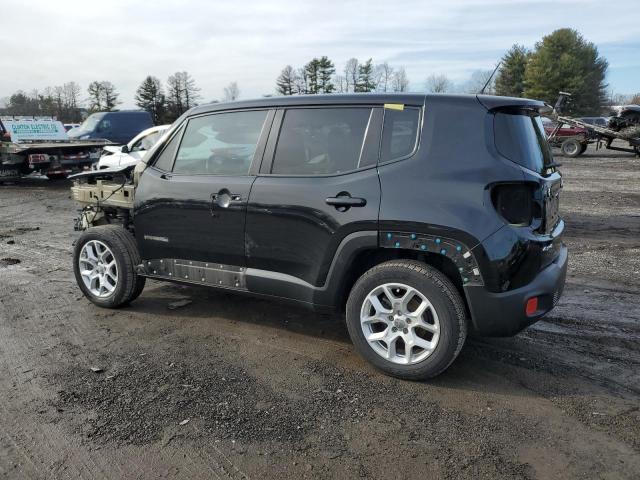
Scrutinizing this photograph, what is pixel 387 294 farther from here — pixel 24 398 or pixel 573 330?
pixel 24 398

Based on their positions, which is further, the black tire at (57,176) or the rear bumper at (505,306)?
the black tire at (57,176)

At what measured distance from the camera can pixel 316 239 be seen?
369cm

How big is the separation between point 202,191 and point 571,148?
22331 mm

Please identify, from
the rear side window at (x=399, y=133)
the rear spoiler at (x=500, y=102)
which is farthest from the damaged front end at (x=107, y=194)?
the rear spoiler at (x=500, y=102)

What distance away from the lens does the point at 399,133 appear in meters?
3.52

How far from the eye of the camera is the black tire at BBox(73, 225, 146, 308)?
4.79m

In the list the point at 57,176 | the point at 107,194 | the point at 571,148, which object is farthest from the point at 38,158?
the point at 571,148

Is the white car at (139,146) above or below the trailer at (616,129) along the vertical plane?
below

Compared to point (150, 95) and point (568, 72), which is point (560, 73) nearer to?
point (568, 72)

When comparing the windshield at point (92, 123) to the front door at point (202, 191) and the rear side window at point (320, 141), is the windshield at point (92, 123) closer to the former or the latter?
the front door at point (202, 191)

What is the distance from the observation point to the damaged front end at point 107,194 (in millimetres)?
5215

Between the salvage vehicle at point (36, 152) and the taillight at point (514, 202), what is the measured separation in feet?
45.2

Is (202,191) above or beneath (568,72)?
beneath

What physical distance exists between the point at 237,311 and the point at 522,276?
263 cm
